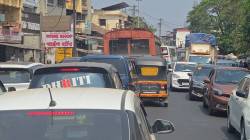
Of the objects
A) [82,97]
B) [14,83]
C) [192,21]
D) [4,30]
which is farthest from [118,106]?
[192,21]

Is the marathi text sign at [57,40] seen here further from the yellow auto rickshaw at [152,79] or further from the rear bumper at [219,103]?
the rear bumper at [219,103]

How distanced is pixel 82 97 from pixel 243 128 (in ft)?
23.8

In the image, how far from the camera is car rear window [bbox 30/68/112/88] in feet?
33.8

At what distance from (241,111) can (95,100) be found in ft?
25.0

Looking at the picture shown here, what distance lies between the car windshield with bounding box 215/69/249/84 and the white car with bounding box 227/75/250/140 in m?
5.16


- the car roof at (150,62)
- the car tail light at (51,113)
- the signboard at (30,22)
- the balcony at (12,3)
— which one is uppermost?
the balcony at (12,3)

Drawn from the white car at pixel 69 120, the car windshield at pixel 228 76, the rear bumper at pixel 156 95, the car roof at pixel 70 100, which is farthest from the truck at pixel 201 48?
the white car at pixel 69 120

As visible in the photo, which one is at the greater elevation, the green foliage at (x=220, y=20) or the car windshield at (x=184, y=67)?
the green foliage at (x=220, y=20)

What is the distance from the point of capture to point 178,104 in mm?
23781

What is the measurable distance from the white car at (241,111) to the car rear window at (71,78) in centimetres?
296

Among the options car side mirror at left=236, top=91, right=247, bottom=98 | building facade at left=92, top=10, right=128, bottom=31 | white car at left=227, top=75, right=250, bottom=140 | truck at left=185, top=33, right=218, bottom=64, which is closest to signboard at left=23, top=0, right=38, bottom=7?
truck at left=185, top=33, right=218, bottom=64

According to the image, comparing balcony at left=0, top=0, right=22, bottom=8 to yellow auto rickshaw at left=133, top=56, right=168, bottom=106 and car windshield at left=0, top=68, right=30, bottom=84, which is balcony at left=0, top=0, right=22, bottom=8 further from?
car windshield at left=0, top=68, right=30, bottom=84

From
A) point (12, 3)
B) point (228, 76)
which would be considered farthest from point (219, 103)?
point (12, 3)

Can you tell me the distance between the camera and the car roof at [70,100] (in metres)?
5.32
